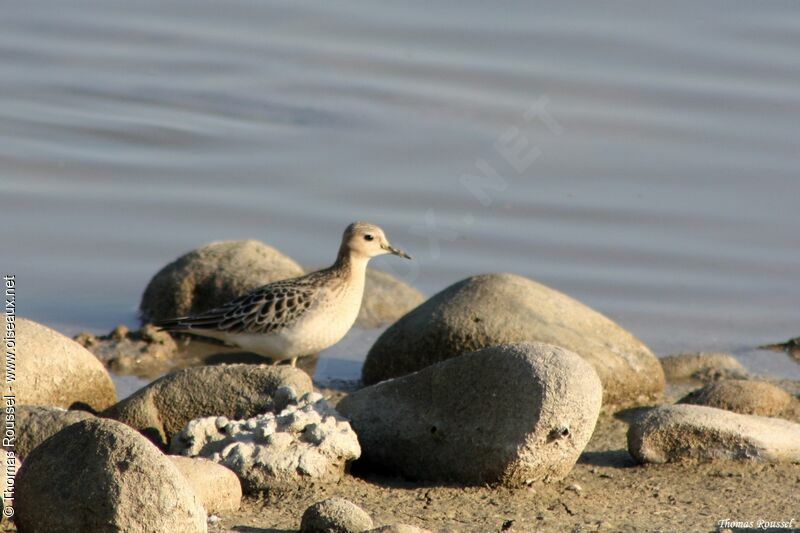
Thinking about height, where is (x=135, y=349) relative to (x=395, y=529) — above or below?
below

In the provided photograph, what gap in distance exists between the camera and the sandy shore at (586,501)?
240 inches

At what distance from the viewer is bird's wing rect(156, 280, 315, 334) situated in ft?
29.4

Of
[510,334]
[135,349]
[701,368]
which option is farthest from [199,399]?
[701,368]

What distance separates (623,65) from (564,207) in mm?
3929

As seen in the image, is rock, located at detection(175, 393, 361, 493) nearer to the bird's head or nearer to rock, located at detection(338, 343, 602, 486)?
rock, located at detection(338, 343, 602, 486)

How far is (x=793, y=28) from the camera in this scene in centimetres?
1720

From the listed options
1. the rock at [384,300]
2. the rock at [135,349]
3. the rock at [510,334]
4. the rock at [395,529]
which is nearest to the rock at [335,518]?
the rock at [395,529]

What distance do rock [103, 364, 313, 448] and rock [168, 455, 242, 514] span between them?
3.17 ft

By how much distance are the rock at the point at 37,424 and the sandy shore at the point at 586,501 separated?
1.02 meters

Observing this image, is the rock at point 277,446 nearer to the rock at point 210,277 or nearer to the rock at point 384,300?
the rock at point 210,277

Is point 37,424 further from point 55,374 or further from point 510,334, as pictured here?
point 510,334

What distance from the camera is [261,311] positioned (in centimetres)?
899

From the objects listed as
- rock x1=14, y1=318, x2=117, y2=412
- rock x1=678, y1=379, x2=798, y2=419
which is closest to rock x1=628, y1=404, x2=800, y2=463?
rock x1=678, y1=379, x2=798, y2=419

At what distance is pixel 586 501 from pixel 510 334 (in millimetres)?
2082
